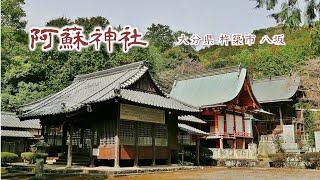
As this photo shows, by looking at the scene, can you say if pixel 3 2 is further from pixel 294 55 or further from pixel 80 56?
pixel 294 55

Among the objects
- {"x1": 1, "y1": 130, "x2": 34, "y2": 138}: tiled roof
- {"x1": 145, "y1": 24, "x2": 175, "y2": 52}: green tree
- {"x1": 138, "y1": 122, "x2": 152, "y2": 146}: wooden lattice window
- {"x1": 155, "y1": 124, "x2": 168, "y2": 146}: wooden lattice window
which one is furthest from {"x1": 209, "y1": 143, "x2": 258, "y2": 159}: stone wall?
{"x1": 145, "y1": 24, "x2": 175, "y2": 52}: green tree

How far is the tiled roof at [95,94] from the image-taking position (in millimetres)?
19391

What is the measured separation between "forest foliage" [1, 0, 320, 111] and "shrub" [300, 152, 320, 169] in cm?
946

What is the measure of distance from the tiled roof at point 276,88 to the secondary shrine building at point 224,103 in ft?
28.0

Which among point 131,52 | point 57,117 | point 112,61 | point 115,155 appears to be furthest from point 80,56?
point 115,155

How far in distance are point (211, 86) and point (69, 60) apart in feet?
62.5

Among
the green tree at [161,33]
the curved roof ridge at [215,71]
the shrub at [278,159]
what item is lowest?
the shrub at [278,159]

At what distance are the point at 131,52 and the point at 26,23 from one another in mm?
36578

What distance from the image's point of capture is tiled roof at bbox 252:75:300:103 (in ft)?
144

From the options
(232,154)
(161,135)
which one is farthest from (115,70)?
(232,154)

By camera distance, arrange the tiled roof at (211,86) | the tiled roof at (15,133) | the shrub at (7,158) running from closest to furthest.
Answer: the shrub at (7,158) < the tiled roof at (15,133) < the tiled roof at (211,86)

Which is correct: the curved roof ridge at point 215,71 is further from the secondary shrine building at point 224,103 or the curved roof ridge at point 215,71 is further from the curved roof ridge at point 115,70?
the curved roof ridge at point 115,70

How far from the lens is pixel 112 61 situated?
163ft

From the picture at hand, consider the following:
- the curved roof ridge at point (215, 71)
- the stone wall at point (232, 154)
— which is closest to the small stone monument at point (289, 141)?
the stone wall at point (232, 154)
